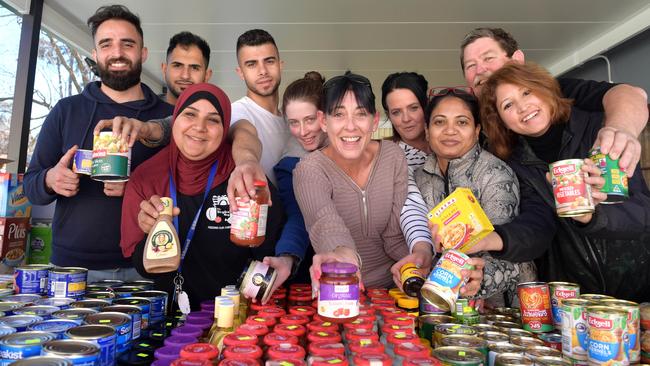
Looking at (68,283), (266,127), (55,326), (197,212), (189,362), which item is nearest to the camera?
(189,362)

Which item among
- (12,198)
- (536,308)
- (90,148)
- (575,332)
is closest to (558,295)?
(536,308)

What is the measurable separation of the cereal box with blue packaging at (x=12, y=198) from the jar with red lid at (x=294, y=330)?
10.6ft

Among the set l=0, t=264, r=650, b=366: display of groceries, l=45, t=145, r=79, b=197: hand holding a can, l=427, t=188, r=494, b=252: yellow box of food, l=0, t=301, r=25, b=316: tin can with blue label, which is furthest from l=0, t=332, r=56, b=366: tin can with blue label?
l=427, t=188, r=494, b=252: yellow box of food

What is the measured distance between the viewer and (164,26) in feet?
17.2

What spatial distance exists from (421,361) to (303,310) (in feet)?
1.83

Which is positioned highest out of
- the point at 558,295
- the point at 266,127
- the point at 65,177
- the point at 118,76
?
the point at 118,76

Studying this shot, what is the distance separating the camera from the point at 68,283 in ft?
5.50

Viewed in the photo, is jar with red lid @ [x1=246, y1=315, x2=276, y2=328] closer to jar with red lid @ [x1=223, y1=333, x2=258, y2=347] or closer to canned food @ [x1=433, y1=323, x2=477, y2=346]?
jar with red lid @ [x1=223, y1=333, x2=258, y2=347]

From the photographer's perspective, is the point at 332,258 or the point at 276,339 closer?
the point at 276,339

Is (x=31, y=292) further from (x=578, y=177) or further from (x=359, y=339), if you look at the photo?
(x=578, y=177)

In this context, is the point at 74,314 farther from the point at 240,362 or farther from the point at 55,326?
the point at 240,362

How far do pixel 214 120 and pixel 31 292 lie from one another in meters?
1.03

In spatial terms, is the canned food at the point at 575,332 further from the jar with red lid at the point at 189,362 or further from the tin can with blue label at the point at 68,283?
the tin can with blue label at the point at 68,283

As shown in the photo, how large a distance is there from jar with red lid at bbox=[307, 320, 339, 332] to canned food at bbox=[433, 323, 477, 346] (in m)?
0.32
